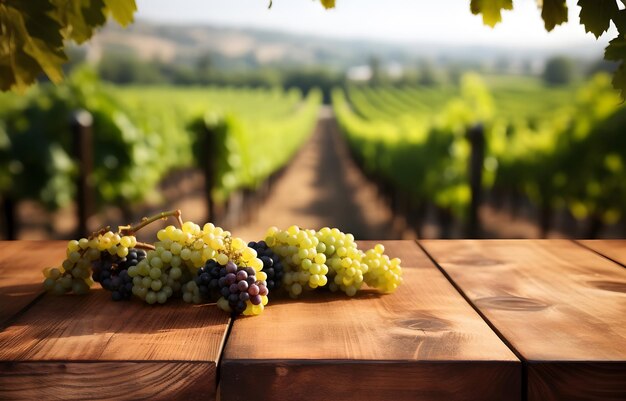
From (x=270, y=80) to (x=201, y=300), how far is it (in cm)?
10525

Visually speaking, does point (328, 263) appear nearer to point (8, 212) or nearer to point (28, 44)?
point (28, 44)

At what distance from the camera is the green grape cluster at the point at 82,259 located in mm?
1416

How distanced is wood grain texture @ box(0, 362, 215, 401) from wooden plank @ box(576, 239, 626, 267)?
118cm

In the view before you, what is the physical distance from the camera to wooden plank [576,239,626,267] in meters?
1.83

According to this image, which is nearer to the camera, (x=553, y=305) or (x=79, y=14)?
(x=553, y=305)

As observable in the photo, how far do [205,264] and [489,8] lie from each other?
29.6 inches

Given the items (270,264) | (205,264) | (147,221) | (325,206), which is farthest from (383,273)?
(325,206)

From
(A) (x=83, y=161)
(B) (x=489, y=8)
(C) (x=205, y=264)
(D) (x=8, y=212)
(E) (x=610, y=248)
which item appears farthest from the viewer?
(D) (x=8, y=212)

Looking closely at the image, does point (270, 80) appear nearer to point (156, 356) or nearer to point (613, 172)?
point (613, 172)

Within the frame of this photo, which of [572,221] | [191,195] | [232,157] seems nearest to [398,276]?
[232,157]

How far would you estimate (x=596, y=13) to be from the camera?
1.36 meters

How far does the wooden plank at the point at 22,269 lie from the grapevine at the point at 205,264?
0.07 m

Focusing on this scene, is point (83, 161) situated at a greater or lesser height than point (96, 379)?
greater

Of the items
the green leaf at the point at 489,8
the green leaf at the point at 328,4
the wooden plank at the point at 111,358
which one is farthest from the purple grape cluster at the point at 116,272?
the green leaf at the point at 489,8
